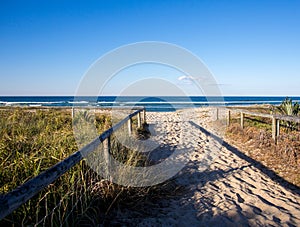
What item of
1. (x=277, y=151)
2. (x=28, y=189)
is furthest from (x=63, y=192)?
(x=277, y=151)

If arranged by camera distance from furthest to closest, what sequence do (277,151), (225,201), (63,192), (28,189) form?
(277,151), (225,201), (63,192), (28,189)

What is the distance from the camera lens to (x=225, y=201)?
4121 millimetres

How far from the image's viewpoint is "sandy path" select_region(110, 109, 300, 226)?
11.3 feet

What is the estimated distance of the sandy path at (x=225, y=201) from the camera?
136 inches

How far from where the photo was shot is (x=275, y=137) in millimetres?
→ 7637

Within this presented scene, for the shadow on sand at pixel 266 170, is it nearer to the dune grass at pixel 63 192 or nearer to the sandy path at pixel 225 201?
the sandy path at pixel 225 201

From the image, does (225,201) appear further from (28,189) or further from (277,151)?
(277,151)

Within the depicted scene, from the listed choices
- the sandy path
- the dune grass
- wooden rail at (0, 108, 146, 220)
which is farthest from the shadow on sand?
wooden rail at (0, 108, 146, 220)

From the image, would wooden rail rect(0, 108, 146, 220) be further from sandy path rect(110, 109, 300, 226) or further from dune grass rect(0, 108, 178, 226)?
sandy path rect(110, 109, 300, 226)

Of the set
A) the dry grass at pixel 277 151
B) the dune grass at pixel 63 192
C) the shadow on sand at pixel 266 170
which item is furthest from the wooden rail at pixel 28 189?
the dry grass at pixel 277 151

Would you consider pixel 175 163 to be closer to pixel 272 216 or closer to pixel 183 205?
pixel 183 205

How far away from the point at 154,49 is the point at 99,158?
4512 millimetres

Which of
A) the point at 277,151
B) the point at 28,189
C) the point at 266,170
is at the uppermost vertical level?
the point at 28,189

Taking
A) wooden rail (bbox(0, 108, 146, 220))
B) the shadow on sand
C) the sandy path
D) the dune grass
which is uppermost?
wooden rail (bbox(0, 108, 146, 220))
